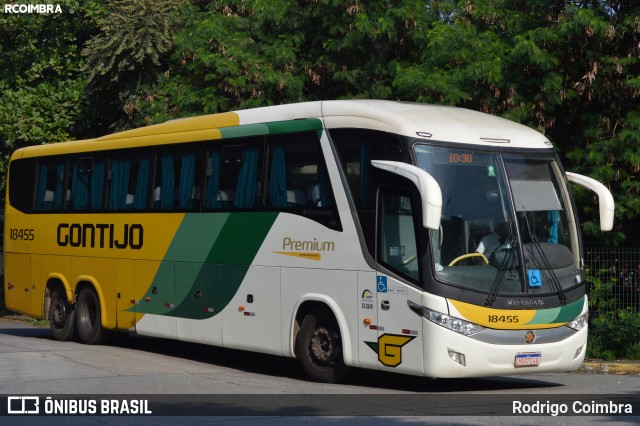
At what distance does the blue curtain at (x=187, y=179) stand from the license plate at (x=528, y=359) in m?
6.24

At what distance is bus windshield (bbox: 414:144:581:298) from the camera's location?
43.0ft

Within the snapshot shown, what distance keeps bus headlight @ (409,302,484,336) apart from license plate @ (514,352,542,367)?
0.62m

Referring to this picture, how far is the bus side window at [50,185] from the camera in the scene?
69.6ft

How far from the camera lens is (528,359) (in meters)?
13.2

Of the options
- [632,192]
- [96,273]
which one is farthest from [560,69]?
[96,273]

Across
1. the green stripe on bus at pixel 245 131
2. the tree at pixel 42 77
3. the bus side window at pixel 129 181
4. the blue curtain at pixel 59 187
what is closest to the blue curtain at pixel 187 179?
the green stripe on bus at pixel 245 131

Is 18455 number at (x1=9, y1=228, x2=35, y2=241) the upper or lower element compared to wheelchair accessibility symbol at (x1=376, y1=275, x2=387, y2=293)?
upper

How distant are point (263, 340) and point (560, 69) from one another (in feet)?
26.7

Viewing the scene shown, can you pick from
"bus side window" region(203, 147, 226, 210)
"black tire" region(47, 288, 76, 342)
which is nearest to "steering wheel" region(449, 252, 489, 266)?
"bus side window" region(203, 147, 226, 210)

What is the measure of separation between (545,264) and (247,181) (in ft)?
15.1

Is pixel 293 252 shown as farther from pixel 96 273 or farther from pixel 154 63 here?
pixel 154 63

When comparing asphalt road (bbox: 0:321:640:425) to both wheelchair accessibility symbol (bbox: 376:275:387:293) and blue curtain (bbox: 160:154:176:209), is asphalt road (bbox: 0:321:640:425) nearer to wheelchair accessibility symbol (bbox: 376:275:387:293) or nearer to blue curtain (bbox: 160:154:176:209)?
wheelchair accessibility symbol (bbox: 376:275:387:293)

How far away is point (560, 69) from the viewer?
20.3m
